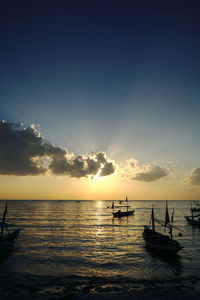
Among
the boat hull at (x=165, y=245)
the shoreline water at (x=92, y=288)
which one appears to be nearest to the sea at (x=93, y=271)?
Result: the shoreline water at (x=92, y=288)

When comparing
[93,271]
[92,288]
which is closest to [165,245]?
[93,271]

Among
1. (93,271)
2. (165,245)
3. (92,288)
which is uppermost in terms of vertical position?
(165,245)

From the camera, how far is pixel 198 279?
21.2 meters

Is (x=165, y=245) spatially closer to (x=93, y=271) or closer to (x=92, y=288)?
(x=93, y=271)

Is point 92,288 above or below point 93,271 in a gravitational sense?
above

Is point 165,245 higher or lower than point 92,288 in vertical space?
higher

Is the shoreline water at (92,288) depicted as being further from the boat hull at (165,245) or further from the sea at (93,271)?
the boat hull at (165,245)

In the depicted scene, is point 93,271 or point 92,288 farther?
point 93,271

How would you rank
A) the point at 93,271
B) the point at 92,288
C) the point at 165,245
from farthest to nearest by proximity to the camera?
the point at 165,245 < the point at 93,271 < the point at 92,288

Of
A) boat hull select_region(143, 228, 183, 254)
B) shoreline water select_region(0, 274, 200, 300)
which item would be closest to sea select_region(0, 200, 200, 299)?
shoreline water select_region(0, 274, 200, 300)

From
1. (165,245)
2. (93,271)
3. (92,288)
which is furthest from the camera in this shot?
(165,245)

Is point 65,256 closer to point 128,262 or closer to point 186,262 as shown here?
point 128,262

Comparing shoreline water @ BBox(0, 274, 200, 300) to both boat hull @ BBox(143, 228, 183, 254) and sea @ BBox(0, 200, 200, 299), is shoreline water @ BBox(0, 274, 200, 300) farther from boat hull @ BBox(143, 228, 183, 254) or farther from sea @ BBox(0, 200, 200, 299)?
boat hull @ BBox(143, 228, 183, 254)

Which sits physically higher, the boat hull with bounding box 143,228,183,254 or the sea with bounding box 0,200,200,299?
the boat hull with bounding box 143,228,183,254
